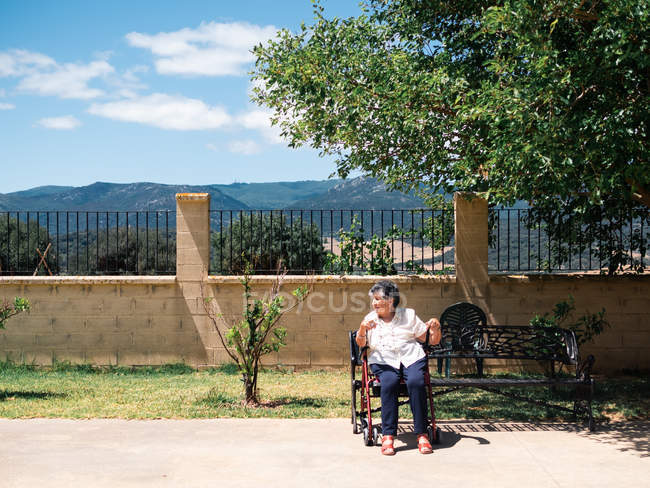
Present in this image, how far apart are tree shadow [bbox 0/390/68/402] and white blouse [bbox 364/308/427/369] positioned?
3.92 meters

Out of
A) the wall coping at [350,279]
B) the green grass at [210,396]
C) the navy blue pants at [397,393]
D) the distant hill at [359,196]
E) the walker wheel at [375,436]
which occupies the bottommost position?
the green grass at [210,396]

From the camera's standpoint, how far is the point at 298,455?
5223 millimetres

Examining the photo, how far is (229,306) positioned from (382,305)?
4.08 meters

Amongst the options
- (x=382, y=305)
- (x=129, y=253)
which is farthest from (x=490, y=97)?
(x=129, y=253)

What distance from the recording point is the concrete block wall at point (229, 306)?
9398mm

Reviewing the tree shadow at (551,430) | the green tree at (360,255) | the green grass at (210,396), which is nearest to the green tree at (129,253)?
the green grass at (210,396)

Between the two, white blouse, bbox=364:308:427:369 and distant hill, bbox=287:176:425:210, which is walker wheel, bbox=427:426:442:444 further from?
distant hill, bbox=287:176:425:210

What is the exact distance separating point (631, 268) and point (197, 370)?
6.45 m

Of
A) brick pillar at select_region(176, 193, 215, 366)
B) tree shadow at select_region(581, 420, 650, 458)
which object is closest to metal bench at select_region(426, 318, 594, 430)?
tree shadow at select_region(581, 420, 650, 458)

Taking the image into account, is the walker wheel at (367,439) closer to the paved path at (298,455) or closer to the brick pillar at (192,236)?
the paved path at (298,455)

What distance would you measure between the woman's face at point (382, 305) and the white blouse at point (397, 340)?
0.22 feet

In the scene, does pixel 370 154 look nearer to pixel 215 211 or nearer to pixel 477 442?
pixel 215 211

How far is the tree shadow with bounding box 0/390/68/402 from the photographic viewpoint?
294 inches

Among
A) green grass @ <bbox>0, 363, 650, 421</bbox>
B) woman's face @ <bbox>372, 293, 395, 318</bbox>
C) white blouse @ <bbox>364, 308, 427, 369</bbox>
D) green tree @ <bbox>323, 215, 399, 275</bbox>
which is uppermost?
green tree @ <bbox>323, 215, 399, 275</bbox>
